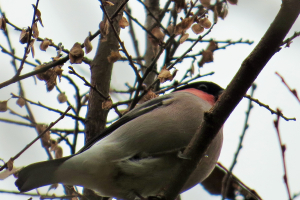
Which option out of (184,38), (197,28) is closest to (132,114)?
(184,38)

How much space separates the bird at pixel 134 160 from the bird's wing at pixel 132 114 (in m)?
0.02

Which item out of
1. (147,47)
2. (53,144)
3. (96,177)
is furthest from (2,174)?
(147,47)

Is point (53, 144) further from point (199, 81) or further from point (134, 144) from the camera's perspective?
point (199, 81)

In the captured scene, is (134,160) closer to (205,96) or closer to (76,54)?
(76,54)

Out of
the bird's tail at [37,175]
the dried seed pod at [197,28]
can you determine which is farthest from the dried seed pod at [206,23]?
the bird's tail at [37,175]

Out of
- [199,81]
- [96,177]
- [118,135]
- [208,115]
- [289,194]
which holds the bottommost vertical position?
[289,194]

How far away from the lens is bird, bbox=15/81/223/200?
2900 millimetres

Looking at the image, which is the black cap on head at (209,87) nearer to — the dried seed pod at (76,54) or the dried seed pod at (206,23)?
the dried seed pod at (206,23)

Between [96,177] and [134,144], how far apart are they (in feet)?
1.47

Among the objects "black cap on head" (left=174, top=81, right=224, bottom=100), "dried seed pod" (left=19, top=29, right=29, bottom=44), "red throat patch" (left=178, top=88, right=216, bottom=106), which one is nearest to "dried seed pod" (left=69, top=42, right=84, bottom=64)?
"dried seed pod" (left=19, top=29, right=29, bottom=44)

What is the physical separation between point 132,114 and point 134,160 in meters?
0.52

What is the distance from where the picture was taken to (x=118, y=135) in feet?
9.92

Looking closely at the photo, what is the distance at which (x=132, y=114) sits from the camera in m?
3.32

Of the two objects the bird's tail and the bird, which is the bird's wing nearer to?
the bird
